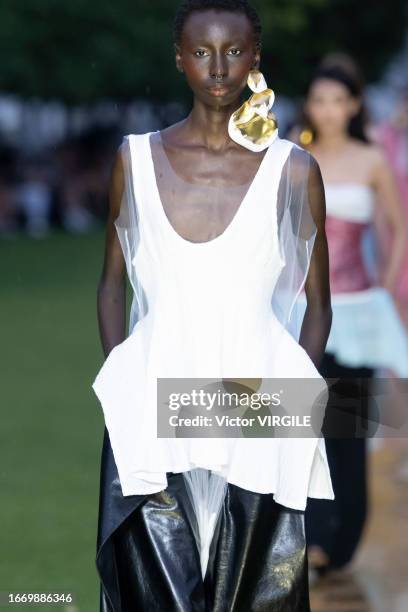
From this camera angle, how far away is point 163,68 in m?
31.5

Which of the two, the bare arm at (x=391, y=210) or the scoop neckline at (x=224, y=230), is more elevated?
the scoop neckline at (x=224, y=230)

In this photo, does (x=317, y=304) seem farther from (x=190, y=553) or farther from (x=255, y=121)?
(x=190, y=553)

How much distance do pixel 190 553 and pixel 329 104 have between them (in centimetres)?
318

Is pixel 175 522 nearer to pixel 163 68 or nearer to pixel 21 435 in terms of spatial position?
pixel 21 435

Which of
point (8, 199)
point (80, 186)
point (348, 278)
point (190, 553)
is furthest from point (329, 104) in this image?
point (80, 186)

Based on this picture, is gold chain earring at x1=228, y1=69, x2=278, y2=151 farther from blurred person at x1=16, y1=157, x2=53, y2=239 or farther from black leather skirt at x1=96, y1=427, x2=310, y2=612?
blurred person at x1=16, y1=157, x2=53, y2=239

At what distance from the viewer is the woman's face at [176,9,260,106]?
4.23 metres

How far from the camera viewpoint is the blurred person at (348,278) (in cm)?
702

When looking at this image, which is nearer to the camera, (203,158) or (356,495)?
(203,158)

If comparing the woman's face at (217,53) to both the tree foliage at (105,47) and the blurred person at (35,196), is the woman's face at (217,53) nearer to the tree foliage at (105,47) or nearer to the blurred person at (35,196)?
the tree foliage at (105,47)

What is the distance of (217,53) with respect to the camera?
4.23 m

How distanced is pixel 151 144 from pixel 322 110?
9.09ft

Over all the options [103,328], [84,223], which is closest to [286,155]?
[103,328]
